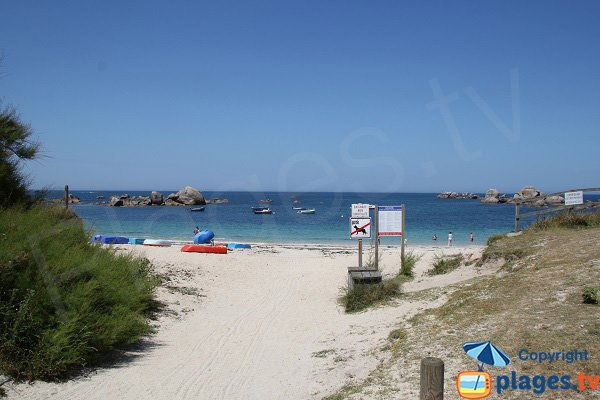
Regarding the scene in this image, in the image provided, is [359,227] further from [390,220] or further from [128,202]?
[128,202]

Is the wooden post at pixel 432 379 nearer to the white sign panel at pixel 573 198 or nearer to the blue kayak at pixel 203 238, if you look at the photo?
the white sign panel at pixel 573 198

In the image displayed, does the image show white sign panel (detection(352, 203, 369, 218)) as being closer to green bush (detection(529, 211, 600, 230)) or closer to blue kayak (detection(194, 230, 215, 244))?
green bush (detection(529, 211, 600, 230))

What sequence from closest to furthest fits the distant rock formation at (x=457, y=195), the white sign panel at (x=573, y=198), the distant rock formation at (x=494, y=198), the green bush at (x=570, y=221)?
the green bush at (x=570, y=221) < the white sign panel at (x=573, y=198) < the distant rock formation at (x=494, y=198) < the distant rock formation at (x=457, y=195)

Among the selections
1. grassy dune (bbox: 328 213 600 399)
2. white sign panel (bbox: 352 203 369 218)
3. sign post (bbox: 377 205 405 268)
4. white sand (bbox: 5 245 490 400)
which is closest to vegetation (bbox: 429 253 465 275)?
white sand (bbox: 5 245 490 400)

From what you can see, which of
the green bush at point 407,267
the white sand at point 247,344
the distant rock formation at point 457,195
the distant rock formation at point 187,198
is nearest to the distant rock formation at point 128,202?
the distant rock formation at point 187,198

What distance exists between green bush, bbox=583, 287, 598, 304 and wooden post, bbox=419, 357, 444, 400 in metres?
4.20

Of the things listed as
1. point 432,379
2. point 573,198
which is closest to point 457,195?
point 573,198

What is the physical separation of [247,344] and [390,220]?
6.60 meters

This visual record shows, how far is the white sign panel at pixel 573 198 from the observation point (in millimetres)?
15336

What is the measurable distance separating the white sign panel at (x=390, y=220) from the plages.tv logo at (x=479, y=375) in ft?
28.1

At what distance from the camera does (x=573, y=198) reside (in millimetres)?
15469

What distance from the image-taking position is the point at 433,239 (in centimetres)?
3706

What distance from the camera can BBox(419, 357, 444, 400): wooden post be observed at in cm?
323

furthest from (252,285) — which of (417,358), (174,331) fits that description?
(417,358)
